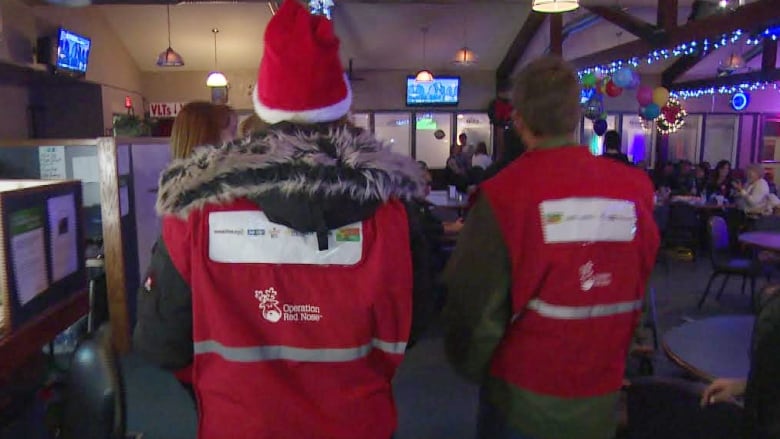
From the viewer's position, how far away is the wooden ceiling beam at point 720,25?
5664 millimetres

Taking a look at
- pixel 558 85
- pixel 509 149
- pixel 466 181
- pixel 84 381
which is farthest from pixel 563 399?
pixel 466 181

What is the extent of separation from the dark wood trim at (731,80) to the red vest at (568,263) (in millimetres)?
10095

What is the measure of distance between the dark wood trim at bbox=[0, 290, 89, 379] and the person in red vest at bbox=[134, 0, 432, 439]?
0.57m

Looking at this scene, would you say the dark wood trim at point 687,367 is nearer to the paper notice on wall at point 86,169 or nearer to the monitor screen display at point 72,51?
the paper notice on wall at point 86,169

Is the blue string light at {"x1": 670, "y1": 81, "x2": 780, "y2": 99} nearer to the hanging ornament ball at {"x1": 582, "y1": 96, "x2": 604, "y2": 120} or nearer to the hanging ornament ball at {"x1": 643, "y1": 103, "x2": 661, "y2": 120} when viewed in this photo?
the hanging ornament ball at {"x1": 643, "y1": 103, "x2": 661, "y2": 120}

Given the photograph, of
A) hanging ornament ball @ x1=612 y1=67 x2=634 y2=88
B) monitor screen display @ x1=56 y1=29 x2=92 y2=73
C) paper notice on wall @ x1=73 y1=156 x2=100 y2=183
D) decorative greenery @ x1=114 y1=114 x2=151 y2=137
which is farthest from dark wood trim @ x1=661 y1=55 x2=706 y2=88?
paper notice on wall @ x1=73 y1=156 x2=100 y2=183

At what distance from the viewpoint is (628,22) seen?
27.3 feet

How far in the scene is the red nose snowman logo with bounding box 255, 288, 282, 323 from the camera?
3.69 feet

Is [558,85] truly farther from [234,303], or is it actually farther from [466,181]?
[466,181]

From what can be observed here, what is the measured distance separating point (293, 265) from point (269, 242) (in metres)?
0.06

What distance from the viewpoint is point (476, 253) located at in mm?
1436

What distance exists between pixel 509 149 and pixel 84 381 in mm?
2456

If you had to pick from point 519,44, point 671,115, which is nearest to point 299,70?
point 519,44

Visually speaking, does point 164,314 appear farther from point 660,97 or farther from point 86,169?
point 660,97
